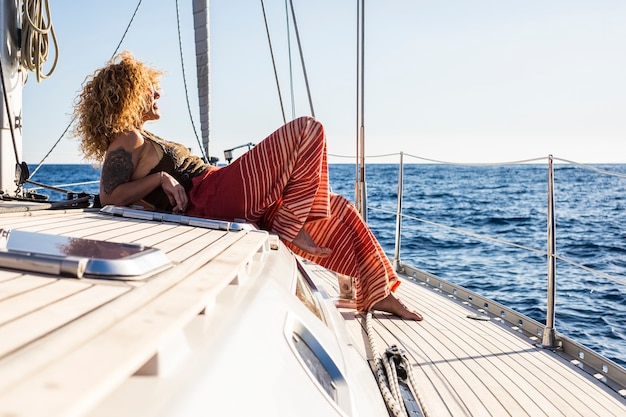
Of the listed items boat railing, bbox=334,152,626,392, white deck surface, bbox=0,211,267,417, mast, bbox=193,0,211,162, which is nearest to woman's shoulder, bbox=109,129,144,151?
white deck surface, bbox=0,211,267,417

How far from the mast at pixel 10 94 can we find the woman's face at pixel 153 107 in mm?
513

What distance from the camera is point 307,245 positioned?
7.48 ft

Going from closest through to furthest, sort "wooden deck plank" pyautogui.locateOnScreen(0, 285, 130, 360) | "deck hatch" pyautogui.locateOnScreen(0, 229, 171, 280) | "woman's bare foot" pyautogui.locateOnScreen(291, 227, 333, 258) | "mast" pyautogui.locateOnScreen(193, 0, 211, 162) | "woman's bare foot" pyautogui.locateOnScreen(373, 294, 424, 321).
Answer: "wooden deck plank" pyautogui.locateOnScreen(0, 285, 130, 360) < "deck hatch" pyautogui.locateOnScreen(0, 229, 171, 280) < "woman's bare foot" pyautogui.locateOnScreen(291, 227, 333, 258) < "woman's bare foot" pyautogui.locateOnScreen(373, 294, 424, 321) < "mast" pyautogui.locateOnScreen(193, 0, 211, 162)

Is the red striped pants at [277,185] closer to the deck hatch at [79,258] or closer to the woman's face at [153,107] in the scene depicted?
the woman's face at [153,107]

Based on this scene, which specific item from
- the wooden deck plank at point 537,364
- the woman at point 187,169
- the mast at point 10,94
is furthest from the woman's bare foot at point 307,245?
the mast at point 10,94

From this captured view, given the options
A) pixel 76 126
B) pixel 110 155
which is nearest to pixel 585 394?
pixel 110 155

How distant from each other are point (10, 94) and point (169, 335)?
2165 millimetres

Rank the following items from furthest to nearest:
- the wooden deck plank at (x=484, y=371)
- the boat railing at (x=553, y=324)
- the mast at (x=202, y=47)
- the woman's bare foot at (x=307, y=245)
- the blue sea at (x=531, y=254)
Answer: the blue sea at (x=531, y=254) → the mast at (x=202, y=47) → the woman's bare foot at (x=307, y=245) → the boat railing at (x=553, y=324) → the wooden deck plank at (x=484, y=371)

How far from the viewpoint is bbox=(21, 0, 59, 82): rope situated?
Result: 2.50 metres

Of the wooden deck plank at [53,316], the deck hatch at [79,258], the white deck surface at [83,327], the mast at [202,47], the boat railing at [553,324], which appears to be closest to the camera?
the white deck surface at [83,327]

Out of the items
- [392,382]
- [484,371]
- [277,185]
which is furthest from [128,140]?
[484,371]

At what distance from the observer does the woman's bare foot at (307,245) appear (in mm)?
2273

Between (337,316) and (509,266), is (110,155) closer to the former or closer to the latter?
(337,316)

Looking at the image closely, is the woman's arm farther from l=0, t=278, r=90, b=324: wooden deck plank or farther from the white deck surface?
l=0, t=278, r=90, b=324: wooden deck plank
